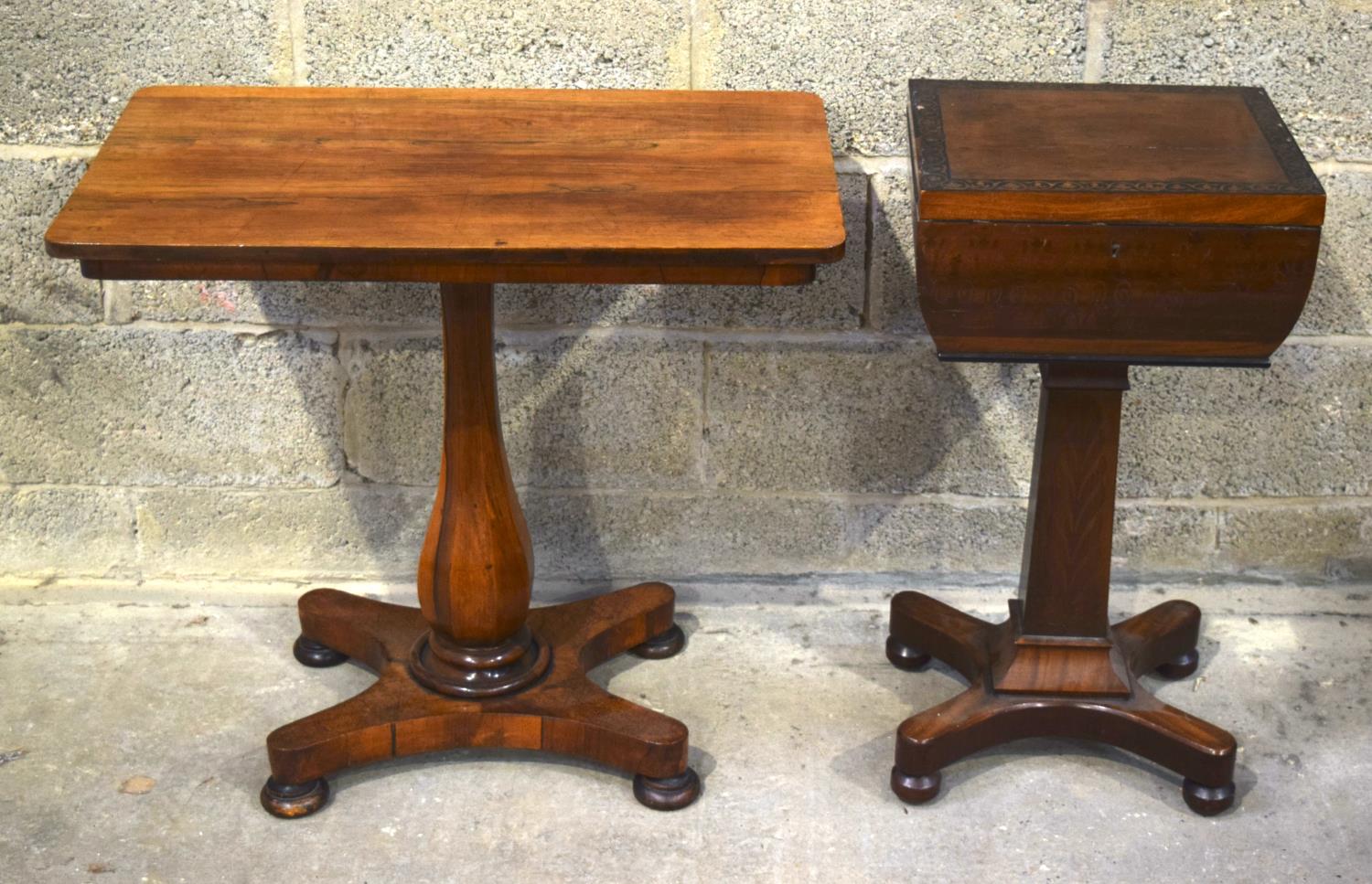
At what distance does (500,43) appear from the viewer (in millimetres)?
2711

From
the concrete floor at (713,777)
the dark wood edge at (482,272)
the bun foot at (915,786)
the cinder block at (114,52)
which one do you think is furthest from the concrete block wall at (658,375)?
the dark wood edge at (482,272)

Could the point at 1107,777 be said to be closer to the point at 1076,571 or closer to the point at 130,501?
the point at 1076,571

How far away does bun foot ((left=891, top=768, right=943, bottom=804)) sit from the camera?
239 centimetres

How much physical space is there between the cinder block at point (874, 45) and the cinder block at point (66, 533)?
4.72 ft

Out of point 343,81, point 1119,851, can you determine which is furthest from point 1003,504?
point 343,81

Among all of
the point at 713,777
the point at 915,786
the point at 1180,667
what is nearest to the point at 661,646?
the point at 713,777

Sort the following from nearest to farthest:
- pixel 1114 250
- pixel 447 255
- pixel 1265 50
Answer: pixel 447 255, pixel 1114 250, pixel 1265 50

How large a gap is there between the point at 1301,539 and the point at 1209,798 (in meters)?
0.86

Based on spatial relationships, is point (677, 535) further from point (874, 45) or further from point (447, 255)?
point (447, 255)

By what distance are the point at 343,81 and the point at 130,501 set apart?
946 millimetres

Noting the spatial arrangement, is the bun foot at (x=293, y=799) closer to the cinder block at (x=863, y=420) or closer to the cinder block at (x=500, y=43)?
the cinder block at (x=863, y=420)

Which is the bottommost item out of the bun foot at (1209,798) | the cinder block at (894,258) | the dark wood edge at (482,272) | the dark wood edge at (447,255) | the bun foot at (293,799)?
the bun foot at (293,799)

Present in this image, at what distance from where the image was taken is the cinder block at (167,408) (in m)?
2.90

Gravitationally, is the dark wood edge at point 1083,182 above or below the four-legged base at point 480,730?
above
